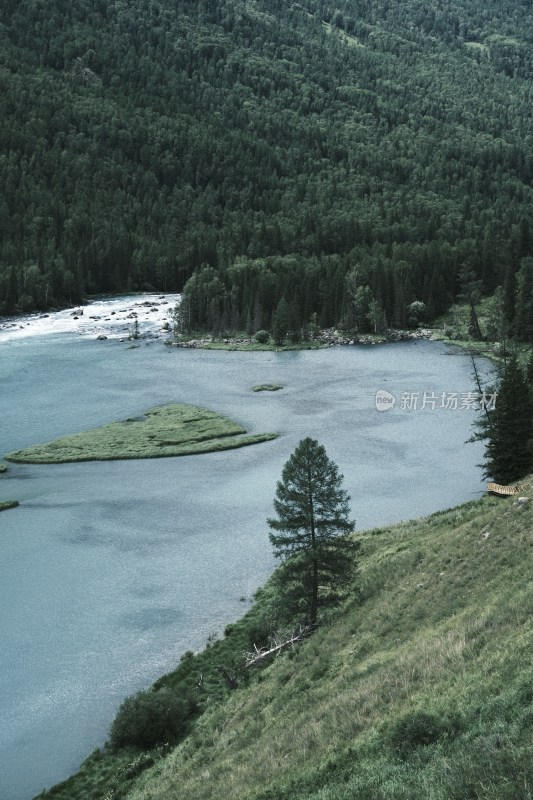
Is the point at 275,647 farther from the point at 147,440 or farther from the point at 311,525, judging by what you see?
the point at 147,440

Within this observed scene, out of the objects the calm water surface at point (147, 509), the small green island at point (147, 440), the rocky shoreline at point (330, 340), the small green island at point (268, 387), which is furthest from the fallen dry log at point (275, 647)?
the rocky shoreline at point (330, 340)

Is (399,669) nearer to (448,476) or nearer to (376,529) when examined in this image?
(376,529)

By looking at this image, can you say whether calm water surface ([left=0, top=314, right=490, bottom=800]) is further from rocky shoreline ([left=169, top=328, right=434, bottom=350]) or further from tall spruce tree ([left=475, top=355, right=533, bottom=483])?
rocky shoreline ([left=169, top=328, right=434, bottom=350])

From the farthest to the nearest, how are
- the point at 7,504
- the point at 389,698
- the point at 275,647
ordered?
1. the point at 7,504
2. the point at 275,647
3. the point at 389,698

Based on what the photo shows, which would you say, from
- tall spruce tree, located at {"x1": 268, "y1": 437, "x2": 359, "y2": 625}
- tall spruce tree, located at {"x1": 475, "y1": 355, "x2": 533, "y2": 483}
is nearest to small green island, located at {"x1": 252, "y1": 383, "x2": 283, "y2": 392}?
tall spruce tree, located at {"x1": 475, "y1": 355, "x2": 533, "y2": 483}

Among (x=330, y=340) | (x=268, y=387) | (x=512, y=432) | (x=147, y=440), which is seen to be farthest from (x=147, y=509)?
(x=330, y=340)
